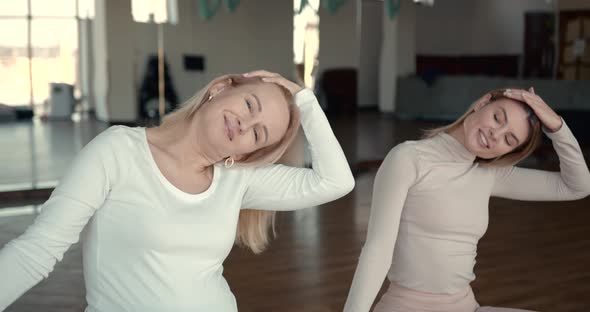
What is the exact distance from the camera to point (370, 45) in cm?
1803

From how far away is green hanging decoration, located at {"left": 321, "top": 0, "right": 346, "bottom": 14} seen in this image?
9.19m

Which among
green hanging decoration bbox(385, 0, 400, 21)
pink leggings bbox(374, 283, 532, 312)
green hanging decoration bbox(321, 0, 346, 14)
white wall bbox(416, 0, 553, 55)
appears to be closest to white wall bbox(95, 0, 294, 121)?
green hanging decoration bbox(321, 0, 346, 14)

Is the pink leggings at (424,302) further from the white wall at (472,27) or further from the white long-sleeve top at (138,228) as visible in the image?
the white wall at (472,27)

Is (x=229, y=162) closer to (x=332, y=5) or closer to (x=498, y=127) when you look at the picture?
(x=498, y=127)

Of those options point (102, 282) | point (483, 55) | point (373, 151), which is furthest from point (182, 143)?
point (483, 55)

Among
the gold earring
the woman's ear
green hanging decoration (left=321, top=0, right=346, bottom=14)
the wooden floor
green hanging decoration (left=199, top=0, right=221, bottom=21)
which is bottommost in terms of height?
Answer: the wooden floor

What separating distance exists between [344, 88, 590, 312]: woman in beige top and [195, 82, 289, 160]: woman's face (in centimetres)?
59

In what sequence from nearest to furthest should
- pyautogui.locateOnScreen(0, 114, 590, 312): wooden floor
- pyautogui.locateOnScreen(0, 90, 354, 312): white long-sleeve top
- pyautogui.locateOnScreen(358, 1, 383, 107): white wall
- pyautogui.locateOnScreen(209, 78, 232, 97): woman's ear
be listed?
pyautogui.locateOnScreen(0, 90, 354, 312): white long-sleeve top < pyautogui.locateOnScreen(209, 78, 232, 97): woman's ear < pyautogui.locateOnScreen(0, 114, 590, 312): wooden floor < pyautogui.locateOnScreen(358, 1, 383, 107): white wall

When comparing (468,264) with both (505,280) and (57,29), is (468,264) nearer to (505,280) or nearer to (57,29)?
(505,280)

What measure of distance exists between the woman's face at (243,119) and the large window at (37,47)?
6.11 m

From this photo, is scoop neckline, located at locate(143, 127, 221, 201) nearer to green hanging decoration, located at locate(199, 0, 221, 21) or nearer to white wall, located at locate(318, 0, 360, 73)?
green hanging decoration, located at locate(199, 0, 221, 21)

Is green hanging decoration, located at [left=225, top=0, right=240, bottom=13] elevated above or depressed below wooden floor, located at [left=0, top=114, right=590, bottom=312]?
above

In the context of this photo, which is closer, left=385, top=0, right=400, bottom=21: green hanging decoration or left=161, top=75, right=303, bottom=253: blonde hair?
left=161, top=75, right=303, bottom=253: blonde hair

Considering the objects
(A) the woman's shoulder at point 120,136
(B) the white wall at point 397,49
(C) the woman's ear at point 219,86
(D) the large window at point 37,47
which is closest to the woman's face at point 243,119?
(C) the woman's ear at point 219,86
